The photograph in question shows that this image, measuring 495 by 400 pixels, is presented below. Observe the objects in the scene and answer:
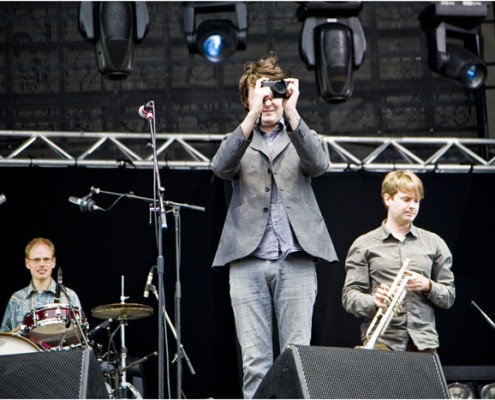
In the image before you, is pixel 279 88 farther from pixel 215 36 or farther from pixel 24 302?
pixel 24 302

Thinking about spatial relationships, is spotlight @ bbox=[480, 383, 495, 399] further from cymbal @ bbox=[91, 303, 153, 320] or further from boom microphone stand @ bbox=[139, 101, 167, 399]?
boom microphone stand @ bbox=[139, 101, 167, 399]

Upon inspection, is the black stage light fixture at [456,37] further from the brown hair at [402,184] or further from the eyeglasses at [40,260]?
the eyeglasses at [40,260]

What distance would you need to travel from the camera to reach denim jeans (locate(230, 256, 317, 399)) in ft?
12.7

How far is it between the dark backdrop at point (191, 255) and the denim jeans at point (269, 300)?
3.42 m

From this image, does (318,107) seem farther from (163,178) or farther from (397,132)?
(163,178)

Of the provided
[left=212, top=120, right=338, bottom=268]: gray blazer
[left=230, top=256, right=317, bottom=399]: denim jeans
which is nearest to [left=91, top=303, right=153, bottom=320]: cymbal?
[left=212, top=120, right=338, bottom=268]: gray blazer

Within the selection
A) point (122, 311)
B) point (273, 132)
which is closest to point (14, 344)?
point (122, 311)

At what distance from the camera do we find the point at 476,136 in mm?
7699

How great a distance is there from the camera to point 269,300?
→ 3.93 meters

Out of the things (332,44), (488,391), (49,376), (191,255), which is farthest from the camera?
(191,255)

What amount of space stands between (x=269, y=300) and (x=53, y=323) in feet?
9.49

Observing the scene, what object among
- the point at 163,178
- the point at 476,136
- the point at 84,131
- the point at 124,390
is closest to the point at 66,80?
the point at 84,131

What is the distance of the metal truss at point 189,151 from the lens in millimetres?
7133

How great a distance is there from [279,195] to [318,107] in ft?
11.7
